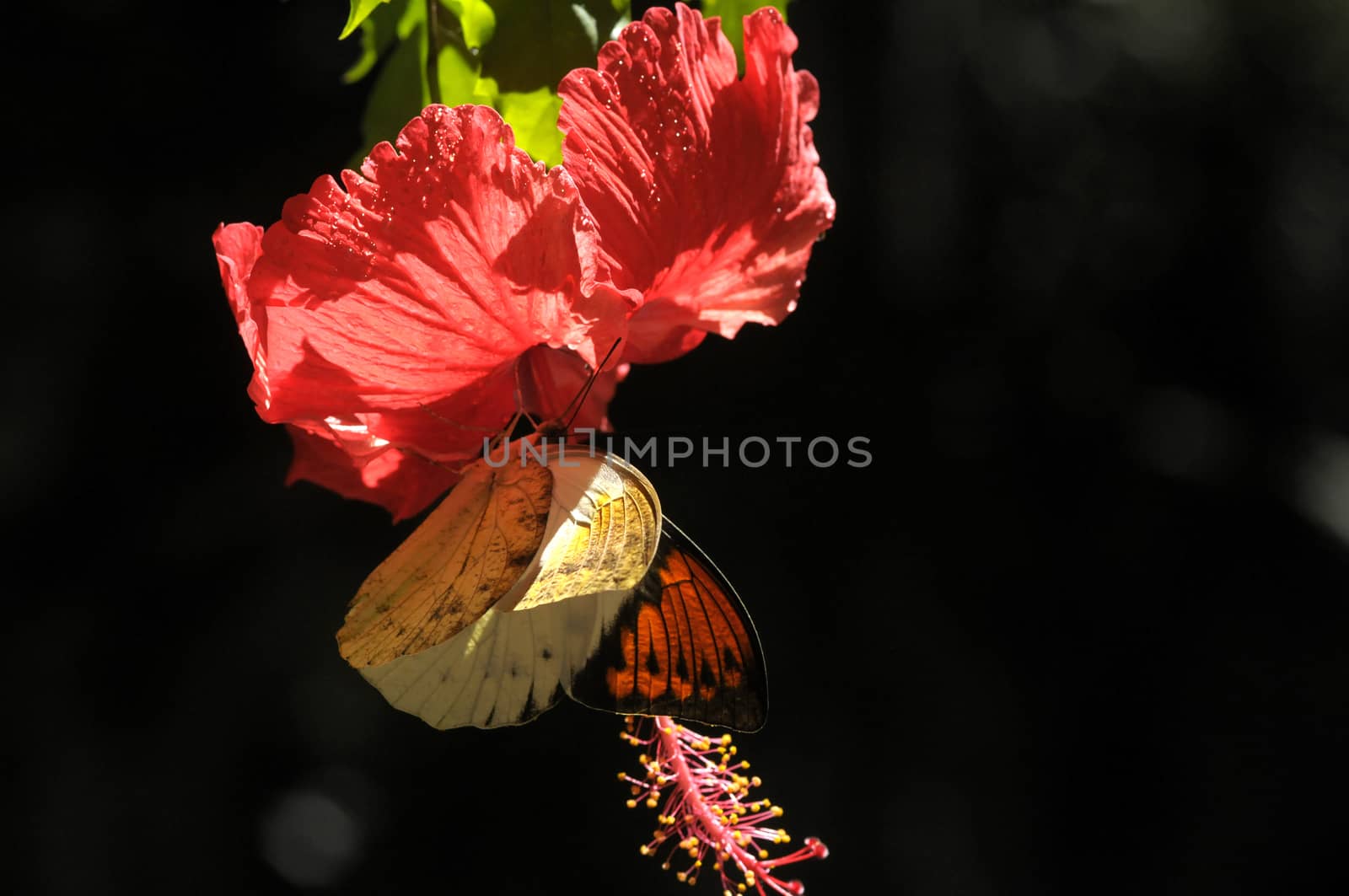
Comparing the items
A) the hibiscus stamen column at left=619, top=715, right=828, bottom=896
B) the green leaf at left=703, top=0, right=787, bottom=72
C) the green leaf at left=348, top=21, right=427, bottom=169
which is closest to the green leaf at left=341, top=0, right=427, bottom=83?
the green leaf at left=348, top=21, right=427, bottom=169

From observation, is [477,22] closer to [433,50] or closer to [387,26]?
[433,50]

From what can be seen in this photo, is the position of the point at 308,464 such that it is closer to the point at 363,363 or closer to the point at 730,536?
the point at 363,363

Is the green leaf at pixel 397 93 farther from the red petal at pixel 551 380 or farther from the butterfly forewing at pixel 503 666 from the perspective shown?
the butterfly forewing at pixel 503 666

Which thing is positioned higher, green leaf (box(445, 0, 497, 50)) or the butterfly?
green leaf (box(445, 0, 497, 50))

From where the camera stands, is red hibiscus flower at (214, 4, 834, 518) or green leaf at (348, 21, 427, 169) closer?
red hibiscus flower at (214, 4, 834, 518)

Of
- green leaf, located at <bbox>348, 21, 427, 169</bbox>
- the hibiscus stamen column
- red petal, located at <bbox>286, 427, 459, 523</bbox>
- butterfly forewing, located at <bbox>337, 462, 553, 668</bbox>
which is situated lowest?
the hibiscus stamen column

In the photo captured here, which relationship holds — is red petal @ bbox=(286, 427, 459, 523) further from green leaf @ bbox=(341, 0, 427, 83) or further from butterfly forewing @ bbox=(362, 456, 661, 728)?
green leaf @ bbox=(341, 0, 427, 83)

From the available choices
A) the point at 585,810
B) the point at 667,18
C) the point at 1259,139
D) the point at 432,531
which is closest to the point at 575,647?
the point at 432,531
